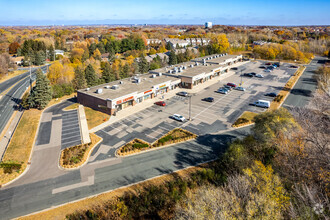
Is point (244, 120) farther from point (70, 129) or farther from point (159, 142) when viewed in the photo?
point (70, 129)

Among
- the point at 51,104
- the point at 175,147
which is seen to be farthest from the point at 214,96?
the point at 51,104

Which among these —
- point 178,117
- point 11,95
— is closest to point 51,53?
point 11,95

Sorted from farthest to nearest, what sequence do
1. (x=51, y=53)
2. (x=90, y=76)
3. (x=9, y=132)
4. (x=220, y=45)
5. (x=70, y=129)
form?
(x=220, y=45) < (x=51, y=53) < (x=90, y=76) < (x=70, y=129) < (x=9, y=132)

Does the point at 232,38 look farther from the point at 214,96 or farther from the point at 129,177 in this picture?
the point at 129,177

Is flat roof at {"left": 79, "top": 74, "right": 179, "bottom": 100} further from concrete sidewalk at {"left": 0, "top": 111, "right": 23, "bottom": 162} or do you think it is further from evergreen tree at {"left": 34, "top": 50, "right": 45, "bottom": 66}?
evergreen tree at {"left": 34, "top": 50, "right": 45, "bottom": 66}

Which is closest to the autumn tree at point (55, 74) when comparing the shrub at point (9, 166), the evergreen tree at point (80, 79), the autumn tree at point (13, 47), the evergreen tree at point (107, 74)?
the evergreen tree at point (80, 79)

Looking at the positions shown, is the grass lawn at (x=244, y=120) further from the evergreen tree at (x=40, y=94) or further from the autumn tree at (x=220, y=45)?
the autumn tree at (x=220, y=45)
